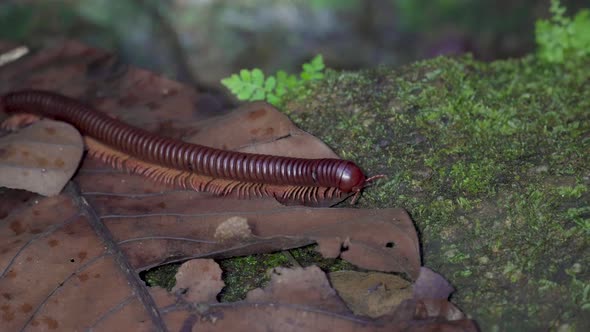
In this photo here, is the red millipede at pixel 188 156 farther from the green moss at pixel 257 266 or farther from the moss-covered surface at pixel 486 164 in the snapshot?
the green moss at pixel 257 266

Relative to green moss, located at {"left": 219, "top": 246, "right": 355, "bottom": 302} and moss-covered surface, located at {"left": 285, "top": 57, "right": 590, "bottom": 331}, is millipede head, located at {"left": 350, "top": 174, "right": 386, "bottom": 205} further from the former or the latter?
green moss, located at {"left": 219, "top": 246, "right": 355, "bottom": 302}

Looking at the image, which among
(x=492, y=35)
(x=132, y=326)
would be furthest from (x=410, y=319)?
(x=492, y=35)

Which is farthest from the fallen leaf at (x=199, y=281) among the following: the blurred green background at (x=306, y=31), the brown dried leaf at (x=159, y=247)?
the blurred green background at (x=306, y=31)

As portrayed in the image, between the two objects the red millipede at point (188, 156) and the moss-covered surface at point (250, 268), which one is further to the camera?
the red millipede at point (188, 156)

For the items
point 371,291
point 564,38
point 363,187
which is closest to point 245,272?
point 371,291

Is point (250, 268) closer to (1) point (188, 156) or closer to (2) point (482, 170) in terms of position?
(1) point (188, 156)

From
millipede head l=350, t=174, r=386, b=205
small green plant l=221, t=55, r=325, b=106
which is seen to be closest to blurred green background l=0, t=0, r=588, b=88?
small green plant l=221, t=55, r=325, b=106
